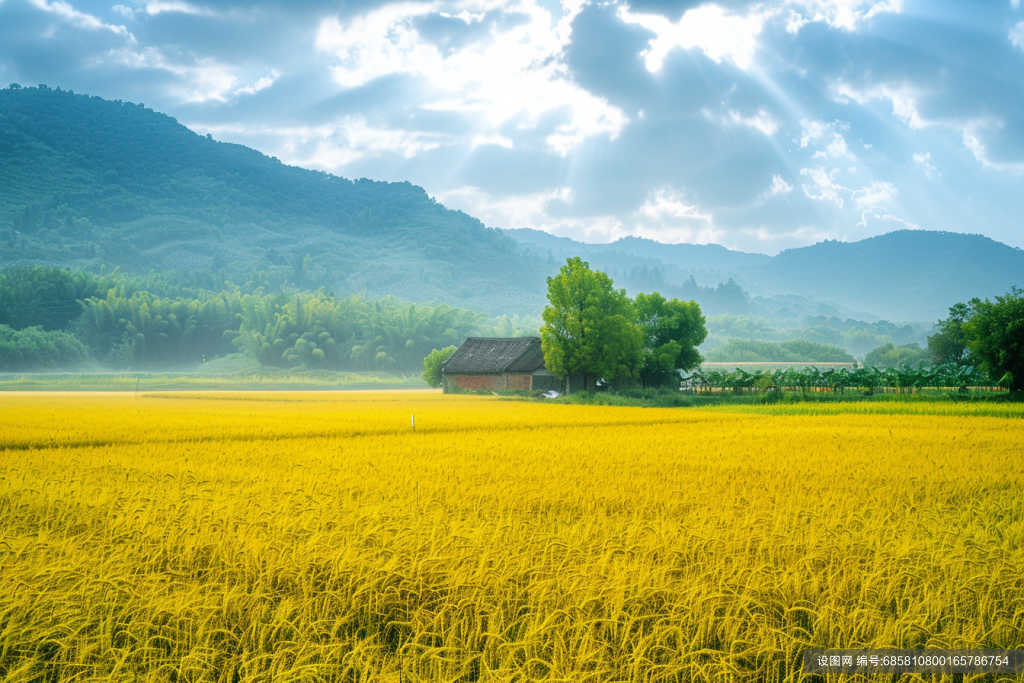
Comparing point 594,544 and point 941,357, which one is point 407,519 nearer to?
point 594,544

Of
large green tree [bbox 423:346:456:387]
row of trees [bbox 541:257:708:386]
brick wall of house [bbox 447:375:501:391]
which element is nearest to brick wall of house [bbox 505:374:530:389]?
brick wall of house [bbox 447:375:501:391]

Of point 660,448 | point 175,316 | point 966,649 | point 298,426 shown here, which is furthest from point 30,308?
point 966,649

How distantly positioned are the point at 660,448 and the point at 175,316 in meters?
145

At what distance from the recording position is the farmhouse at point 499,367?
63.4 metres

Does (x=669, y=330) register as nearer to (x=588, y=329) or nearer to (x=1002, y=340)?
(x=588, y=329)

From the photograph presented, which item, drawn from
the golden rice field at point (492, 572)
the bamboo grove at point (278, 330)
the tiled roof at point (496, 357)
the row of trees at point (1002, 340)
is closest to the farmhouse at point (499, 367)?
the tiled roof at point (496, 357)

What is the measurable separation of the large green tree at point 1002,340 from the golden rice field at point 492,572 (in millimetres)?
39134

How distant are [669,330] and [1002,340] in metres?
28.1

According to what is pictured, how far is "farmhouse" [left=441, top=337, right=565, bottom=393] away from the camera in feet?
208

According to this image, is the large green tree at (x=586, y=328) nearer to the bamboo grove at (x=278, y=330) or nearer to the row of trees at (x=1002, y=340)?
the row of trees at (x=1002, y=340)

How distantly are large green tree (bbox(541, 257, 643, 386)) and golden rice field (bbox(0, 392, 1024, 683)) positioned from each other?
1666 inches

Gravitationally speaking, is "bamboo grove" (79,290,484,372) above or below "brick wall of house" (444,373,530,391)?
above

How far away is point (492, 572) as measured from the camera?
18.6 feet

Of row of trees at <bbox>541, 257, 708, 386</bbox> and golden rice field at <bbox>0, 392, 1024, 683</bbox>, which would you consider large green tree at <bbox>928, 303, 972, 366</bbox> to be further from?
golden rice field at <bbox>0, 392, 1024, 683</bbox>
